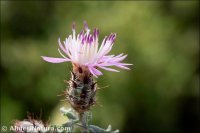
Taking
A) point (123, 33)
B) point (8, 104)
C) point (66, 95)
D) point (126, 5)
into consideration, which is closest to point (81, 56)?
point (66, 95)

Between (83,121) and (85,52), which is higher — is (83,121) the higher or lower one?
the lower one

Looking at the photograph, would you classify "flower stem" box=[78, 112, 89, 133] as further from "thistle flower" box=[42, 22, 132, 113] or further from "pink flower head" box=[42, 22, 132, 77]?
"pink flower head" box=[42, 22, 132, 77]

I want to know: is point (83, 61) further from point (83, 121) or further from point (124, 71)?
point (124, 71)

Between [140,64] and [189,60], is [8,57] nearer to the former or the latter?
[140,64]

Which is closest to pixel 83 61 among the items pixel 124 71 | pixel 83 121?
pixel 83 121

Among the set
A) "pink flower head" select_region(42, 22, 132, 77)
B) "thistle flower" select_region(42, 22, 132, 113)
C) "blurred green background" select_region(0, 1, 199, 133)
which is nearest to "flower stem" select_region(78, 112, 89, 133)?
"thistle flower" select_region(42, 22, 132, 113)

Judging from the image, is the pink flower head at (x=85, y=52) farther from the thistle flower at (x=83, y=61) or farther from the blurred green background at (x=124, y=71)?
the blurred green background at (x=124, y=71)

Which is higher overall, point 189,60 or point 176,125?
point 189,60
